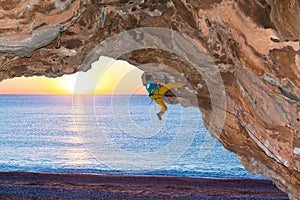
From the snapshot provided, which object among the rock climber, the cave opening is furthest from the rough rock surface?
the cave opening

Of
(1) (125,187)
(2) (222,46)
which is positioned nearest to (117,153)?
(1) (125,187)

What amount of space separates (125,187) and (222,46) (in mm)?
20114

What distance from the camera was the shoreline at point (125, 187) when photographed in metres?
23.5

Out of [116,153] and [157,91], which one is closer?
[157,91]

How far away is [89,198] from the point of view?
22.7 m

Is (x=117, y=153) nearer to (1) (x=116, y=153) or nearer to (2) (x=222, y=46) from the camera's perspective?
(1) (x=116, y=153)

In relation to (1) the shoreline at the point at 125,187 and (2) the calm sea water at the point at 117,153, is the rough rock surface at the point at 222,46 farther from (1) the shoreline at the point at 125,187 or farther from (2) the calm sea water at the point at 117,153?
(2) the calm sea water at the point at 117,153

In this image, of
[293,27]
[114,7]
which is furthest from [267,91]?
[114,7]

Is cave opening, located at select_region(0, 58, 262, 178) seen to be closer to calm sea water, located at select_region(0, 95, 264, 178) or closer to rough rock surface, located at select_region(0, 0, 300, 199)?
calm sea water, located at select_region(0, 95, 264, 178)

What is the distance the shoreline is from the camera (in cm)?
2350

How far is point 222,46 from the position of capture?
728 centimetres

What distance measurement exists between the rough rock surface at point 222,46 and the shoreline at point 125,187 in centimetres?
1441

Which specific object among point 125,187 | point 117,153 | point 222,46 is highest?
point 222,46

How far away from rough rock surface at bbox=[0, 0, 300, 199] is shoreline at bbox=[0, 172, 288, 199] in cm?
1441
